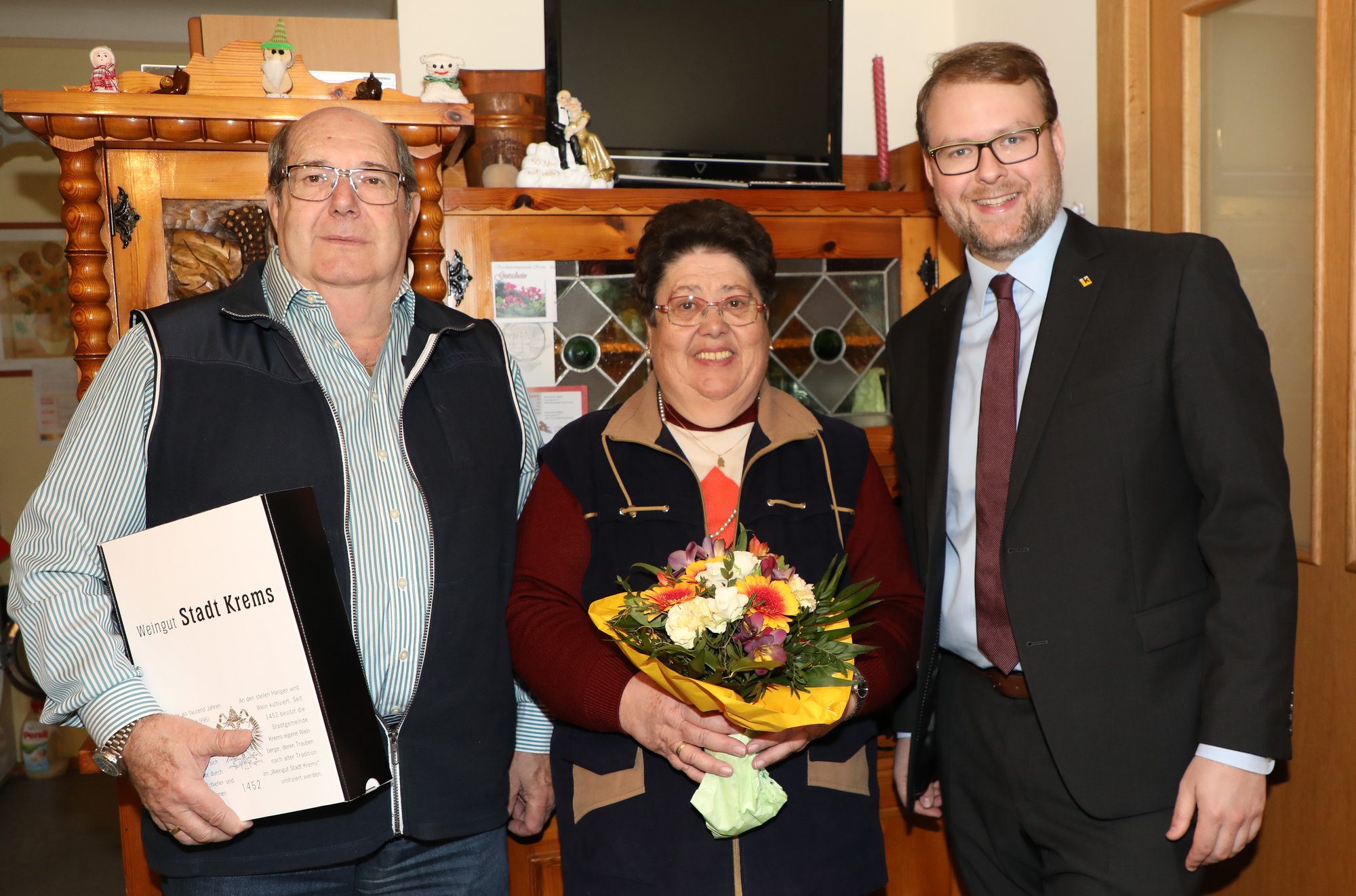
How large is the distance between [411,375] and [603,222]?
970 mm

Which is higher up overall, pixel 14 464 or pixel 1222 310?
pixel 1222 310

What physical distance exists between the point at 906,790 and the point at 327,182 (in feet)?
4.94

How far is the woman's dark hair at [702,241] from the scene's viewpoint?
1.92 meters

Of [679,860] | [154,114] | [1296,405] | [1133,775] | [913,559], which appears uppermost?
[154,114]

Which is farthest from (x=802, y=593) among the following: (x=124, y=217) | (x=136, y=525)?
(x=124, y=217)

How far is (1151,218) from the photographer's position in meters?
2.53

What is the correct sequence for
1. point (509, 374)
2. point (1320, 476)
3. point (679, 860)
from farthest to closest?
A: point (1320, 476) < point (509, 374) < point (679, 860)

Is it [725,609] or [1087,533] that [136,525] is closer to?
[725,609]

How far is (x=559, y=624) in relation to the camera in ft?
A: 5.75

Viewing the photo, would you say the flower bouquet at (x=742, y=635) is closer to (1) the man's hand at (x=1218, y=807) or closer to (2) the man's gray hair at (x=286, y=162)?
(1) the man's hand at (x=1218, y=807)

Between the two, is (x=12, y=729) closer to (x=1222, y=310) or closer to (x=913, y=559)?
(x=913, y=559)

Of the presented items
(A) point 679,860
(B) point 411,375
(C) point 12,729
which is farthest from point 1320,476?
(C) point 12,729

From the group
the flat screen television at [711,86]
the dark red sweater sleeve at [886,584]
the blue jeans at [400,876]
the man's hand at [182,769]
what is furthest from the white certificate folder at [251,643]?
the flat screen television at [711,86]

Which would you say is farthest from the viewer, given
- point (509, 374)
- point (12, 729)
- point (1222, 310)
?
point (12, 729)
